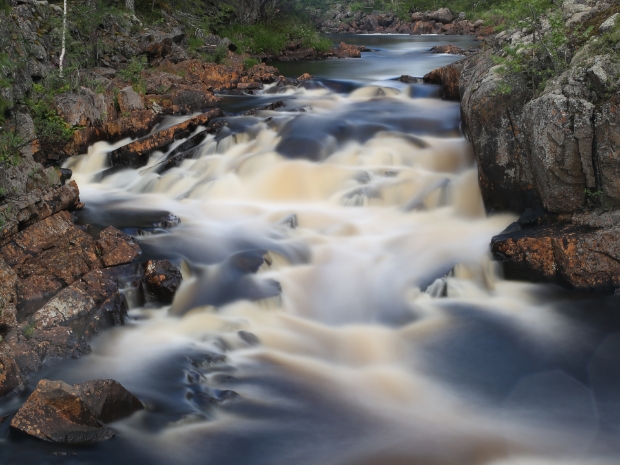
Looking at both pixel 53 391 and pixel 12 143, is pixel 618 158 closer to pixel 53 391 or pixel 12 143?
pixel 53 391

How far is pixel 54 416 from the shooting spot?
452 centimetres

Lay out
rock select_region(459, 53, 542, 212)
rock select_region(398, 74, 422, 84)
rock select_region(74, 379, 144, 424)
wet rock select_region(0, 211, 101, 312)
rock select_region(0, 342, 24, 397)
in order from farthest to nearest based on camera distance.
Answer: rock select_region(398, 74, 422, 84), rock select_region(459, 53, 542, 212), wet rock select_region(0, 211, 101, 312), rock select_region(0, 342, 24, 397), rock select_region(74, 379, 144, 424)

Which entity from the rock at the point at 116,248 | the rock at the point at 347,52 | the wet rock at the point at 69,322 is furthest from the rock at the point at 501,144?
the rock at the point at 347,52

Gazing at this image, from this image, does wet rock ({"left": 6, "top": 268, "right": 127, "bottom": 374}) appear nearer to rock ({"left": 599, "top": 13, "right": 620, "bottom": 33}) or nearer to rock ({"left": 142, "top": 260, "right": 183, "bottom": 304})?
rock ({"left": 142, "top": 260, "right": 183, "bottom": 304})

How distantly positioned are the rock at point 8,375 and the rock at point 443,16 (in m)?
45.9

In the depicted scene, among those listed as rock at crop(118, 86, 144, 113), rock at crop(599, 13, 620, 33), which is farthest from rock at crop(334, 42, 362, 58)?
rock at crop(599, 13, 620, 33)

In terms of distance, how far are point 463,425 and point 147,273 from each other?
13.1 ft

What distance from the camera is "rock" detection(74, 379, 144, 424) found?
4.69 m

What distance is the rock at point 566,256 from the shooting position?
6.97m

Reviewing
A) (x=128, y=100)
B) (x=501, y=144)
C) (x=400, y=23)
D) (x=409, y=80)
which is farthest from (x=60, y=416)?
(x=400, y=23)

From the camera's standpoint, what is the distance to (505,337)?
21.3 feet

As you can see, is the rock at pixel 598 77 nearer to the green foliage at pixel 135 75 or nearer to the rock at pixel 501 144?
the rock at pixel 501 144

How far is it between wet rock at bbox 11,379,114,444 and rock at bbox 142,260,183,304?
2478mm

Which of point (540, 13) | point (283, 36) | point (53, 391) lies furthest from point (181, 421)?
point (283, 36)
